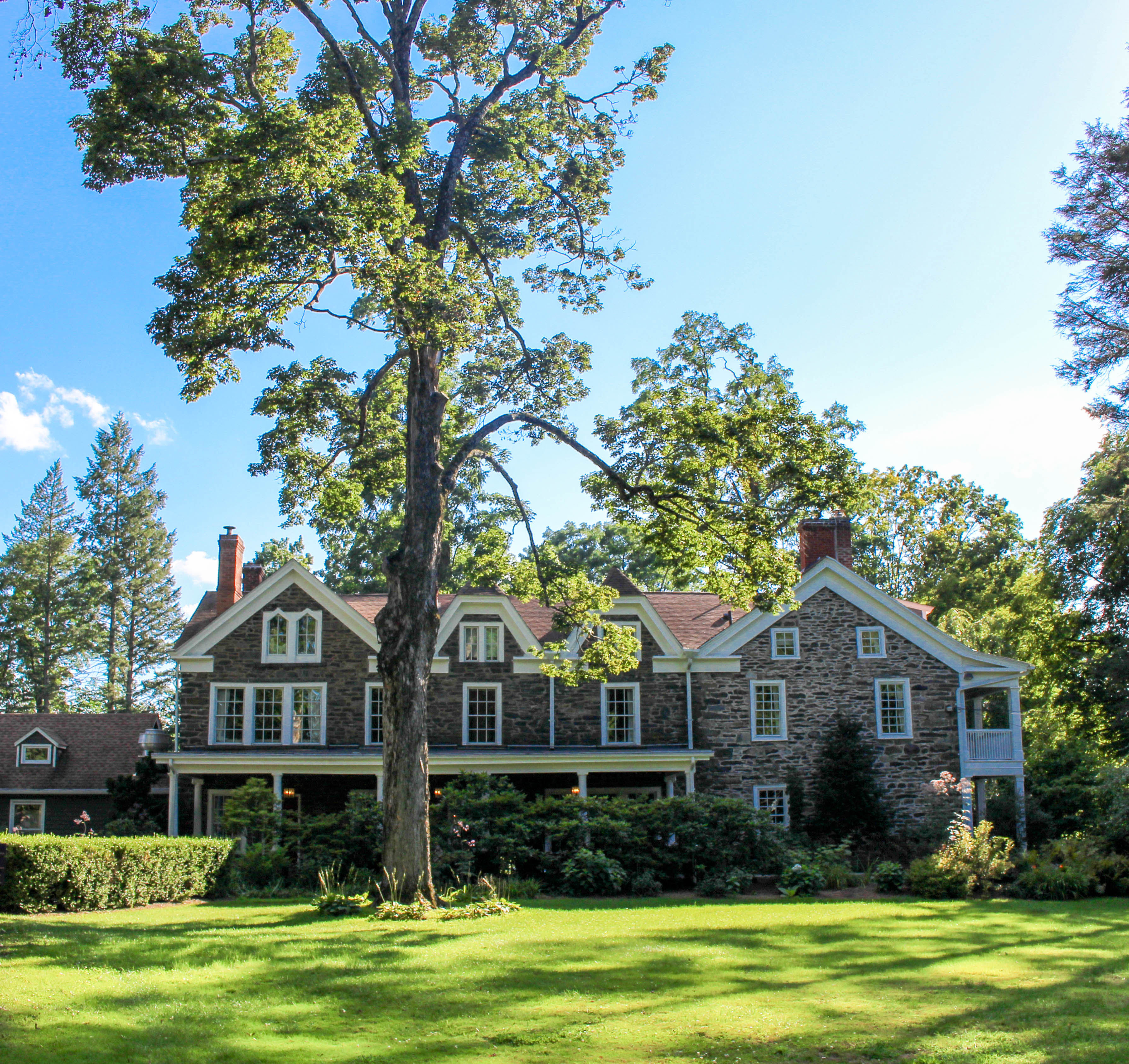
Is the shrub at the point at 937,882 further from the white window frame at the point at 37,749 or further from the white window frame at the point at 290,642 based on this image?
the white window frame at the point at 37,749

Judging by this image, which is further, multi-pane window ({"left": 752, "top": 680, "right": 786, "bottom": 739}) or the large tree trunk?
multi-pane window ({"left": 752, "top": 680, "right": 786, "bottom": 739})

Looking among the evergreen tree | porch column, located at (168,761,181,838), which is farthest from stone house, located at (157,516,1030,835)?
porch column, located at (168,761,181,838)

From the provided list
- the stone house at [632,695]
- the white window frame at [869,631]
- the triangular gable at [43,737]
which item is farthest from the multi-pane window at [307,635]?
the white window frame at [869,631]

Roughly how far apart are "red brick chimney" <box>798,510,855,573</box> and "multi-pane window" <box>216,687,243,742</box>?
50.4ft

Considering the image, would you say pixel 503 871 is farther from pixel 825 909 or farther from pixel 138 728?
pixel 138 728

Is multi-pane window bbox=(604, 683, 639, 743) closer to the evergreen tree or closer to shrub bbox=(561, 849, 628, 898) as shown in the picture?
the evergreen tree

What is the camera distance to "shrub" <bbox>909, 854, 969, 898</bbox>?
18391 mm

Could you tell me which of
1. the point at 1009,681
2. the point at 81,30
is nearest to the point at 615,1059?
the point at 81,30

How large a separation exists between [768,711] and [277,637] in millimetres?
12954

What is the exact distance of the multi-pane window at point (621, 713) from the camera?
86.7 feet

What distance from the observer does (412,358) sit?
17.8 meters

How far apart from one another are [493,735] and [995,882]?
40.3ft

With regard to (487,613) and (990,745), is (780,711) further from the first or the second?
(487,613)

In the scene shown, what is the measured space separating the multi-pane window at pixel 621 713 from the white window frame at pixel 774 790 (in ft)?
10.8
